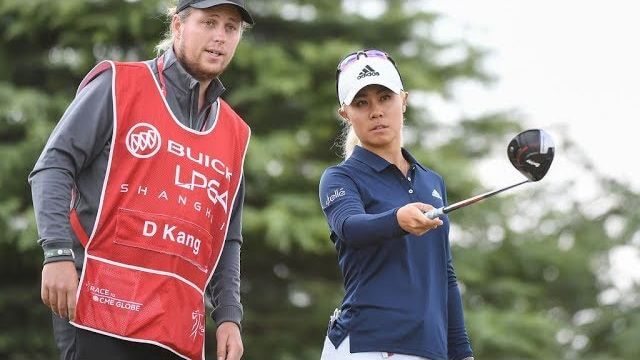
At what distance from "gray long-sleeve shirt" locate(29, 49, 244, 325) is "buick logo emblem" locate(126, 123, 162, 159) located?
7cm

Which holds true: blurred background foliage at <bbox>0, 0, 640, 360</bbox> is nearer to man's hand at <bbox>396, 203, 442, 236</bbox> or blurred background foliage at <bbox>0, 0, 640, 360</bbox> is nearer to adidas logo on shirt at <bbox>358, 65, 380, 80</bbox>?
adidas logo on shirt at <bbox>358, 65, 380, 80</bbox>

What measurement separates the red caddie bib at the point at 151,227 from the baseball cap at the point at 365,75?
0.46 meters

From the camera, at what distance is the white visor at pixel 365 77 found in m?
3.30

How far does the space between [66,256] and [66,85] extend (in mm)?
10303

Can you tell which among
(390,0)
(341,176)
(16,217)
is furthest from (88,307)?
(390,0)

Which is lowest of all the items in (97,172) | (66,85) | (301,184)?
(97,172)

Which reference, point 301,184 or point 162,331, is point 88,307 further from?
point 301,184

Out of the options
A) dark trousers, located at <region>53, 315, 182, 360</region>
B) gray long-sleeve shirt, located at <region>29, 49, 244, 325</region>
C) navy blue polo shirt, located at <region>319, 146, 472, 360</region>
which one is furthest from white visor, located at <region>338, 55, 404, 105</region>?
dark trousers, located at <region>53, 315, 182, 360</region>

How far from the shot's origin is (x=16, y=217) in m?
11.3

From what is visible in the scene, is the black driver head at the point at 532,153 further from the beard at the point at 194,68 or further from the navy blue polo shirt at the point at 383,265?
the beard at the point at 194,68

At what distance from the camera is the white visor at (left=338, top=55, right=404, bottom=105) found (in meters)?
3.30

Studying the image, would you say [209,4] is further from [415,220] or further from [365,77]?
[415,220]

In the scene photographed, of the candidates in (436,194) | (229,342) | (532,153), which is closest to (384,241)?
(436,194)

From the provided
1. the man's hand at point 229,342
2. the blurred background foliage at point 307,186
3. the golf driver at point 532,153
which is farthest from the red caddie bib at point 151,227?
the blurred background foliage at point 307,186
